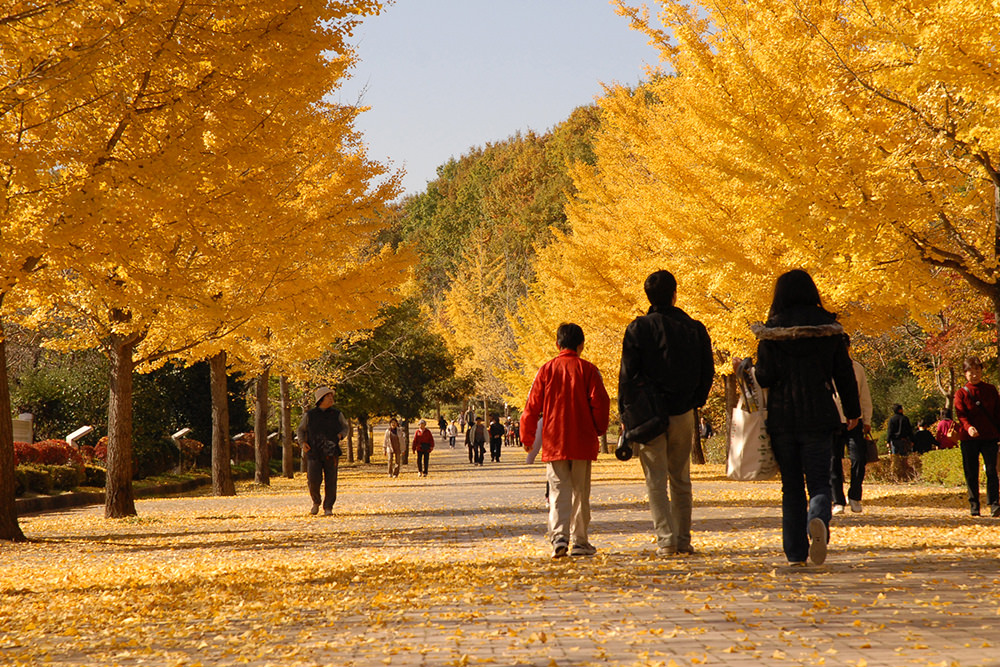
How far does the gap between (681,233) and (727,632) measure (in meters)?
12.0

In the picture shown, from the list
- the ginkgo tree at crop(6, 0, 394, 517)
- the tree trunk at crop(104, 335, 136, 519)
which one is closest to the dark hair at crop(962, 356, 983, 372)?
the ginkgo tree at crop(6, 0, 394, 517)

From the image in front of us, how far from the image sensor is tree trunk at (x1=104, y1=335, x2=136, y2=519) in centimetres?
1489

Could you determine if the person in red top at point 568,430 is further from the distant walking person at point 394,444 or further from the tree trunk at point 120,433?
the distant walking person at point 394,444

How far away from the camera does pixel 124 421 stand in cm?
1492

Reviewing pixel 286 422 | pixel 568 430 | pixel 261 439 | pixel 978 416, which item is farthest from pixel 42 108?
pixel 286 422

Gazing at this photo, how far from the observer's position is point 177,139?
9.54m

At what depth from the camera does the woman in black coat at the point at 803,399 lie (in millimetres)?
6609

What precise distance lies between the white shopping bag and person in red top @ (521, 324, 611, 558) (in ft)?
3.53

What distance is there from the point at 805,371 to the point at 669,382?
972 mm

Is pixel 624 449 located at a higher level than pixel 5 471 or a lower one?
higher

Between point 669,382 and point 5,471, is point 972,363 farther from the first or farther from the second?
point 5,471

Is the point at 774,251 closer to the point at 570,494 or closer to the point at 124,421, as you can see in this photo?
the point at 570,494

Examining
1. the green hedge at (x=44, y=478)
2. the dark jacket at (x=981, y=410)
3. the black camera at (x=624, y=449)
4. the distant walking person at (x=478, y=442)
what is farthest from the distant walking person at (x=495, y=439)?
the black camera at (x=624, y=449)

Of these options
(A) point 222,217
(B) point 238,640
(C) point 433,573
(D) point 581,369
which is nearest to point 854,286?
(D) point 581,369
